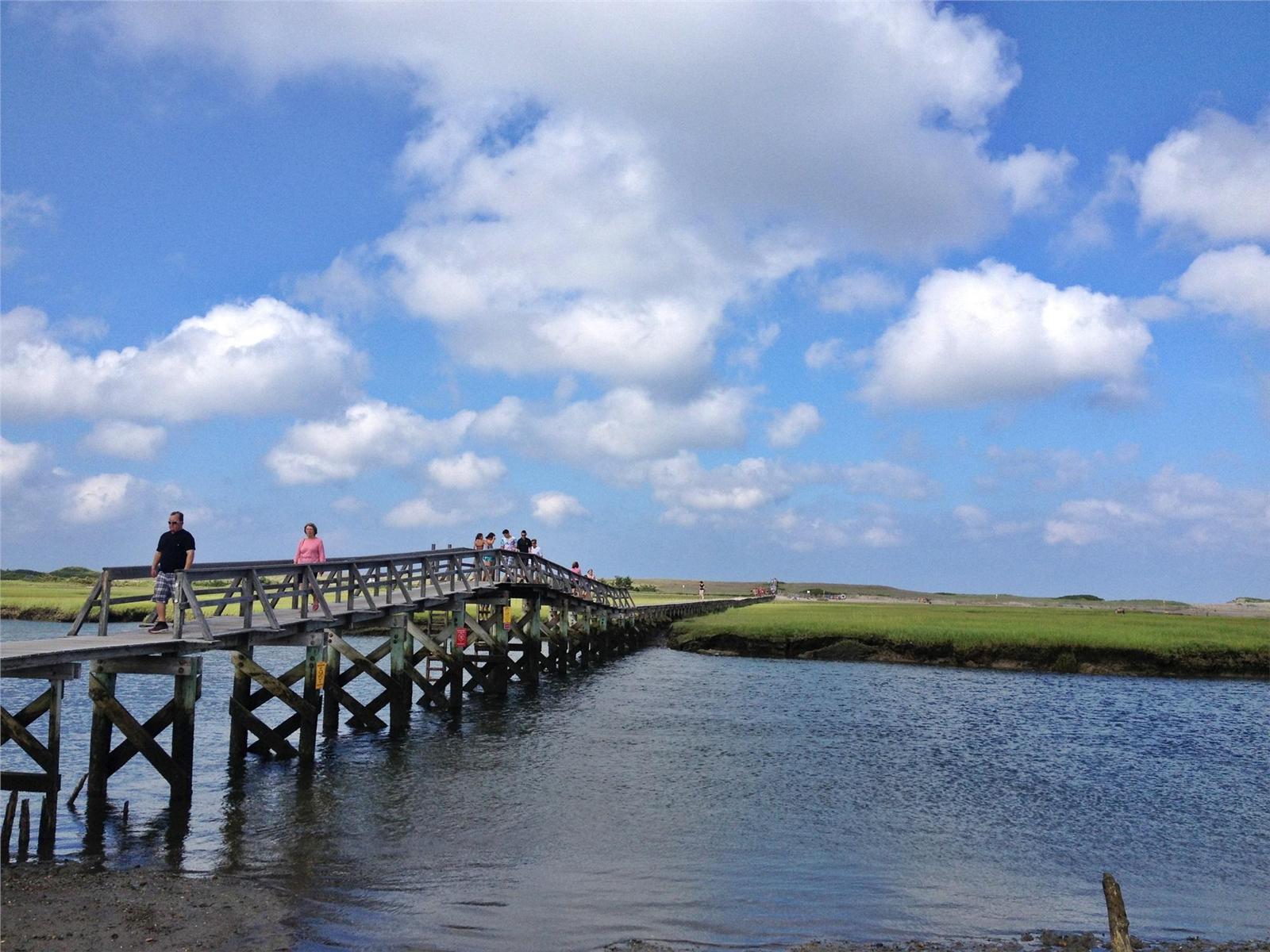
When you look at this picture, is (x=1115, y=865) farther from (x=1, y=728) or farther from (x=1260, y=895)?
(x=1, y=728)

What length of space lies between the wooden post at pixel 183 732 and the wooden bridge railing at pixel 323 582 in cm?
85

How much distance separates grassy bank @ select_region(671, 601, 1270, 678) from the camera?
4444 centimetres

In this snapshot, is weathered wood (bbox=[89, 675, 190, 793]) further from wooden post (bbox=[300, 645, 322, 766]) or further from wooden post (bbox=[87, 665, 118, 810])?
wooden post (bbox=[300, 645, 322, 766])

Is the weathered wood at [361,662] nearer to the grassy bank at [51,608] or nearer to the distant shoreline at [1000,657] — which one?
the distant shoreline at [1000,657]

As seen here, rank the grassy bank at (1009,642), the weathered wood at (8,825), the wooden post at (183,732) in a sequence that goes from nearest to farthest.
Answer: the weathered wood at (8,825) → the wooden post at (183,732) → the grassy bank at (1009,642)

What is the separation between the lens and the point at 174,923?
1108cm

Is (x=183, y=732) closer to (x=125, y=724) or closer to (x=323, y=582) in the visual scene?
(x=125, y=724)

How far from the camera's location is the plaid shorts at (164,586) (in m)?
17.5

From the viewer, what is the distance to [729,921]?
12234 millimetres

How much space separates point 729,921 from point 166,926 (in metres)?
6.56

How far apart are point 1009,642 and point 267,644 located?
126 ft

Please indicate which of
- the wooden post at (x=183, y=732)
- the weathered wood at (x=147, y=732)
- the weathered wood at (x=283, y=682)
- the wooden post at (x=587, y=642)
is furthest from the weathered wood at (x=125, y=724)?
the wooden post at (x=587, y=642)

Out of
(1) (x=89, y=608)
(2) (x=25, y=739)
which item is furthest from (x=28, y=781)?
(1) (x=89, y=608)

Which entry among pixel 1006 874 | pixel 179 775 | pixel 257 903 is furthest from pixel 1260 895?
pixel 179 775
